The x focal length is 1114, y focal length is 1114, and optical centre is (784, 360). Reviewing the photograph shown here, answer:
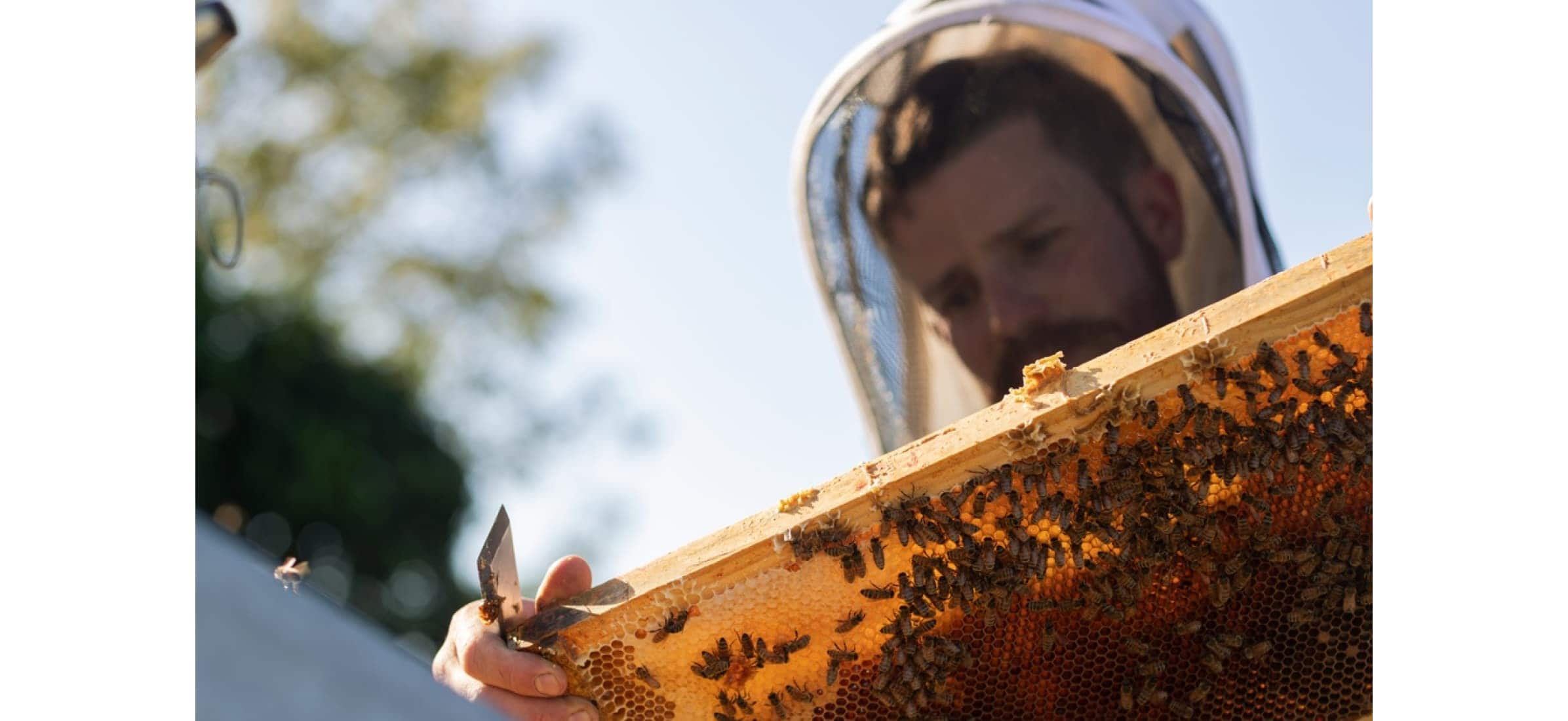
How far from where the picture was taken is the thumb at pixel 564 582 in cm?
215

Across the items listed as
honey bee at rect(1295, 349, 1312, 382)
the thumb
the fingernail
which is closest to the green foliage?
the thumb

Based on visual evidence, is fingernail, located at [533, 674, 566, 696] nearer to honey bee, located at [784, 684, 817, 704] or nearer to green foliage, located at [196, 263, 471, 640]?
honey bee, located at [784, 684, 817, 704]

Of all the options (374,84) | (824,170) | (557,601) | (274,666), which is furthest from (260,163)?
(274,666)

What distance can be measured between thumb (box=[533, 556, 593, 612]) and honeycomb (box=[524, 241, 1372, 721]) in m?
0.11

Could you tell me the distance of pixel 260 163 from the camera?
1800 cm

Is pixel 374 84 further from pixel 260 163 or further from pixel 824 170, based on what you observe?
pixel 824 170

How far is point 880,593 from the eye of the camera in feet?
6.61

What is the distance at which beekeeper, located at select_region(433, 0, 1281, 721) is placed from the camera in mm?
3688

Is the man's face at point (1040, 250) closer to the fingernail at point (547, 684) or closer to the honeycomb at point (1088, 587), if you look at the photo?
the honeycomb at point (1088, 587)

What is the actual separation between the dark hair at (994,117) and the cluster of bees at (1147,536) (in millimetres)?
1959

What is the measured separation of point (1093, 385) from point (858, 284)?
8.05 ft

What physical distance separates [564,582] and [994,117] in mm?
2431

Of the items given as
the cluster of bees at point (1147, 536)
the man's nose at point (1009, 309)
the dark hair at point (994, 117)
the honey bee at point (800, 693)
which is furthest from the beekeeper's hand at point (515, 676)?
the dark hair at point (994, 117)

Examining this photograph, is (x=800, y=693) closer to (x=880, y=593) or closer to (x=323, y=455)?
(x=880, y=593)
